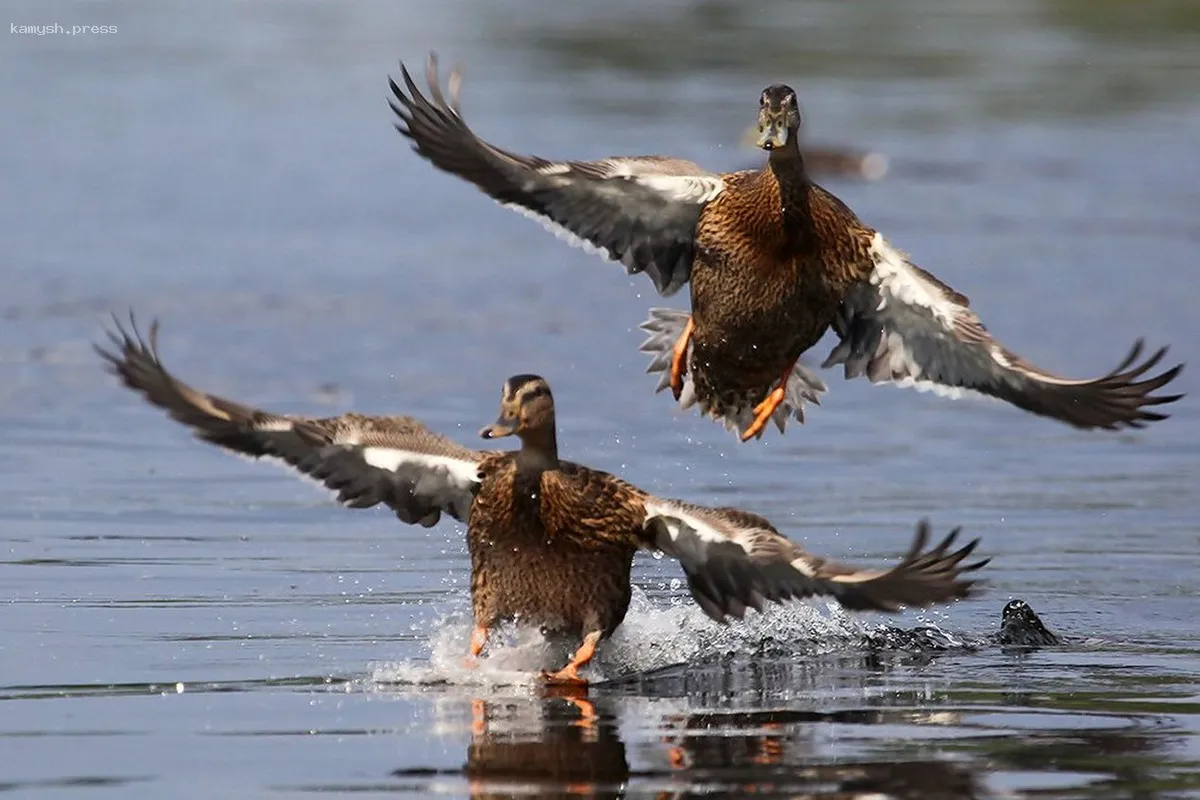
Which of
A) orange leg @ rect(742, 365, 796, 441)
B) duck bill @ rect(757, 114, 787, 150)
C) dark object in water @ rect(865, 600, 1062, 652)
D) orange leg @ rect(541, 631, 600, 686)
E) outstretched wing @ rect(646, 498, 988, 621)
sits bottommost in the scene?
orange leg @ rect(541, 631, 600, 686)

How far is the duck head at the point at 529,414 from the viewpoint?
30.0 ft

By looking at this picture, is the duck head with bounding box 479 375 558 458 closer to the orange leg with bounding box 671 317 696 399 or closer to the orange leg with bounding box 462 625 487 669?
Answer: the orange leg with bounding box 462 625 487 669

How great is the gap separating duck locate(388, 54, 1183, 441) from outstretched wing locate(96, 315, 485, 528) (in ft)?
3.90

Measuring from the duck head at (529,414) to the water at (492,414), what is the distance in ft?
2.47

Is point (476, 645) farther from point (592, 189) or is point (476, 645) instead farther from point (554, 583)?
point (592, 189)

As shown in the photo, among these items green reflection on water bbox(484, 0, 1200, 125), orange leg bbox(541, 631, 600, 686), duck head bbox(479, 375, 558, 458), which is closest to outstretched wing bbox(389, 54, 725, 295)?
duck head bbox(479, 375, 558, 458)

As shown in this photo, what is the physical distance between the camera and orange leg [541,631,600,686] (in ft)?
29.6

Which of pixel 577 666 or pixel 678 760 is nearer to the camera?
pixel 678 760

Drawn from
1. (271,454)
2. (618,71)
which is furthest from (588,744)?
(618,71)

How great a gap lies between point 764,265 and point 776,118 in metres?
0.64

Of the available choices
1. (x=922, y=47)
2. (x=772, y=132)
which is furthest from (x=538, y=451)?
(x=922, y=47)

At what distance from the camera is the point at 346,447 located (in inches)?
372

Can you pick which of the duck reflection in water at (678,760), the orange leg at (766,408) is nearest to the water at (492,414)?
the duck reflection in water at (678,760)

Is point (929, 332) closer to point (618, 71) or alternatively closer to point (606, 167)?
point (606, 167)
